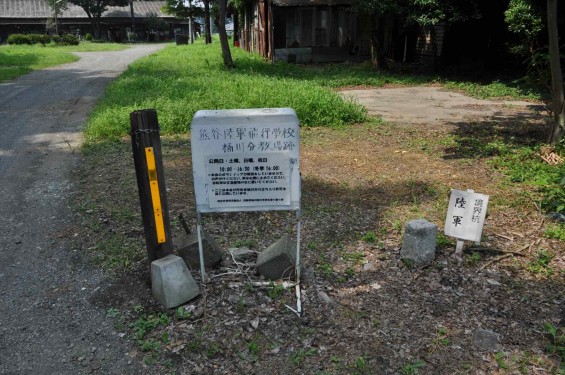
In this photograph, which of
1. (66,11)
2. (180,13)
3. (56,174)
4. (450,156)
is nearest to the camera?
(56,174)

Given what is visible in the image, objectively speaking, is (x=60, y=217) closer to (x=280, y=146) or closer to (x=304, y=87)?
(x=280, y=146)

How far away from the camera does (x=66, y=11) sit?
172ft

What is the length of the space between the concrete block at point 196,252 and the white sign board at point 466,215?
1818mm

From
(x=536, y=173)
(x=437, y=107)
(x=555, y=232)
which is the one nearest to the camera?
(x=555, y=232)

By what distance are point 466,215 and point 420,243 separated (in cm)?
41

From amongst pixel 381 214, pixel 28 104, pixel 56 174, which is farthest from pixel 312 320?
pixel 28 104

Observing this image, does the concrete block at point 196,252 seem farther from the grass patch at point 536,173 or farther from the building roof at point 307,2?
the building roof at point 307,2

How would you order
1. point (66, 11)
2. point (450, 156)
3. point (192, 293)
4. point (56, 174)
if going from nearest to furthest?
1. point (192, 293)
2. point (56, 174)
3. point (450, 156)
4. point (66, 11)

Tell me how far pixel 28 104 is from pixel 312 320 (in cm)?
1053

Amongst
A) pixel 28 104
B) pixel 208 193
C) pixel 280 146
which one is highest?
pixel 280 146

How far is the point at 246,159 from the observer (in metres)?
3.18

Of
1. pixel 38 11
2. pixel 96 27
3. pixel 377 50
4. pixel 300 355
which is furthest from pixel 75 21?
pixel 300 355

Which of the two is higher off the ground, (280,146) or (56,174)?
(280,146)

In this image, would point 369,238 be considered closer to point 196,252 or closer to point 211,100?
point 196,252
